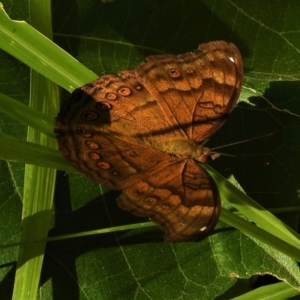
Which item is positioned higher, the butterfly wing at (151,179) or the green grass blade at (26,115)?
the green grass blade at (26,115)

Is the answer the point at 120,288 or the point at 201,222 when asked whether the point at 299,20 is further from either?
the point at 120,288

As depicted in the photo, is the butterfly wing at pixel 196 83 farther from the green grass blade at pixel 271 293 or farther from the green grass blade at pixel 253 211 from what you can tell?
the green grass blade at pixel 271 293

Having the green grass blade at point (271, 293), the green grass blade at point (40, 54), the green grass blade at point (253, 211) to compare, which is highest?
the green grass blade at point (40, 54)

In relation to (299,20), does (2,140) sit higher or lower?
lower

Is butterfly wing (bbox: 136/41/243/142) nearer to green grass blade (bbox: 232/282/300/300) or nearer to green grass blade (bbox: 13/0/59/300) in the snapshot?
green grass blade (bbox: 13/0/59/300)

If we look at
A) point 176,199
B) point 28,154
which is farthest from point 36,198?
point 176,199

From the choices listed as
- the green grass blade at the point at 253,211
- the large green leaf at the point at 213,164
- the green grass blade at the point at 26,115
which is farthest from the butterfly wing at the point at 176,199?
the large green leaf at the point at 213,164

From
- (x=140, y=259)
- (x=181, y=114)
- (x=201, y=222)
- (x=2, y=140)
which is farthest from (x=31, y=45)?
(x=140, y=259)
